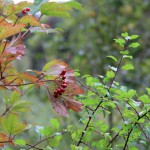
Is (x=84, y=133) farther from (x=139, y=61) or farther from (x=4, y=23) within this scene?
(x=139, y=61)

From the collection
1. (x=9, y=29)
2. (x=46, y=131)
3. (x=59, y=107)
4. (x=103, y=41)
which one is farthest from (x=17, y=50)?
(x=103, y=41)

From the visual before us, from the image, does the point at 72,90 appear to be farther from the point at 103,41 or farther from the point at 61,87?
the point at 103,41

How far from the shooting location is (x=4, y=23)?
1007 millimetres

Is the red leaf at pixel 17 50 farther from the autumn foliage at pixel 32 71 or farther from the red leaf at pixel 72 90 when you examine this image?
the red leaf at pixel 72 90

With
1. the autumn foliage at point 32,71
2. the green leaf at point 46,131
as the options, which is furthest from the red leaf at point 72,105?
the green leaf at point 46,131

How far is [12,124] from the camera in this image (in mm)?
1114

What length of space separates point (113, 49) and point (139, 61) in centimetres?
34

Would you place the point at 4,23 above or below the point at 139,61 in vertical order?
above

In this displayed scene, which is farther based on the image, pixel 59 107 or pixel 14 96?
pixel 14 96

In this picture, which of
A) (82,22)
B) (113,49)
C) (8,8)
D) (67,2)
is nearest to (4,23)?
(8,8)

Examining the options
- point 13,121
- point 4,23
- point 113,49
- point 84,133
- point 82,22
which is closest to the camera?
point 4,23

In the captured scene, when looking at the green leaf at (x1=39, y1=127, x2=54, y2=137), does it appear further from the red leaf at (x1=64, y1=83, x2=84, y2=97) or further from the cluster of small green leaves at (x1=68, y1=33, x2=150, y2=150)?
the red leaf at (x1=64, y1=83, x2=84, y2=97)

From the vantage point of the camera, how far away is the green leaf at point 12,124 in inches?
43.6

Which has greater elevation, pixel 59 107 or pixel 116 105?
pixel 59 107
